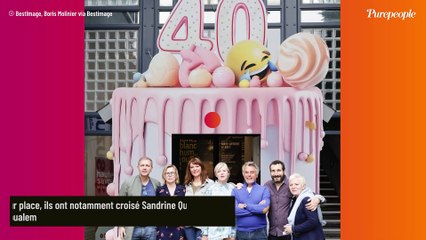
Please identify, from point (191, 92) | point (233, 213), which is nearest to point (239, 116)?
point (191, 92)

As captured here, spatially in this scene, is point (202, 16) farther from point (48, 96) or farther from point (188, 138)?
point (48, 96)

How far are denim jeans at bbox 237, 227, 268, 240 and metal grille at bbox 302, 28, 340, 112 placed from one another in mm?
1322

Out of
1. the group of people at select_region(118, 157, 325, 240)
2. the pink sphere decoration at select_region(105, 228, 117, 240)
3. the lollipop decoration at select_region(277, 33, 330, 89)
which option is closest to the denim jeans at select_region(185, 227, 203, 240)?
the group of people at select_region(118, 157, 325, 240)

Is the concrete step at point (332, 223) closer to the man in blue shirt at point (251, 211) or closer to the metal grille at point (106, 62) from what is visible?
the man in blue shirt at point (251, 211)

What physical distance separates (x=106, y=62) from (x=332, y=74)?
6.92 ft

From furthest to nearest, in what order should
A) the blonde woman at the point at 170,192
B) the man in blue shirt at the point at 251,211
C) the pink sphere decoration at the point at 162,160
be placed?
the pink sphere decoration at the point at 162,160 → the blonde woman at the point at 170,192 → the man in blue shirt at the point at 251,211

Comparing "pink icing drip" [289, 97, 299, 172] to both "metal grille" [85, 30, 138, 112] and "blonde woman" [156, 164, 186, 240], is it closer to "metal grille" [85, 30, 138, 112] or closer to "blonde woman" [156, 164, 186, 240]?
"blonde woman" [156, 164, 186, 240]

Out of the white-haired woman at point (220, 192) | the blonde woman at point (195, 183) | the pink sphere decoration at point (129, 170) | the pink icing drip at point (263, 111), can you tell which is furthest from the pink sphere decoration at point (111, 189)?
the pink icing drip at point (263, 111)

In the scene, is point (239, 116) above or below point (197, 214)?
above

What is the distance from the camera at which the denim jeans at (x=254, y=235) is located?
552cm

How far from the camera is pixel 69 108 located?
594 cm

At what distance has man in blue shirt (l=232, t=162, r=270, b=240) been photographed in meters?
5.52

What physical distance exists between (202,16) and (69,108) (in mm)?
1479

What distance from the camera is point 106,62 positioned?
6137 millimetres
